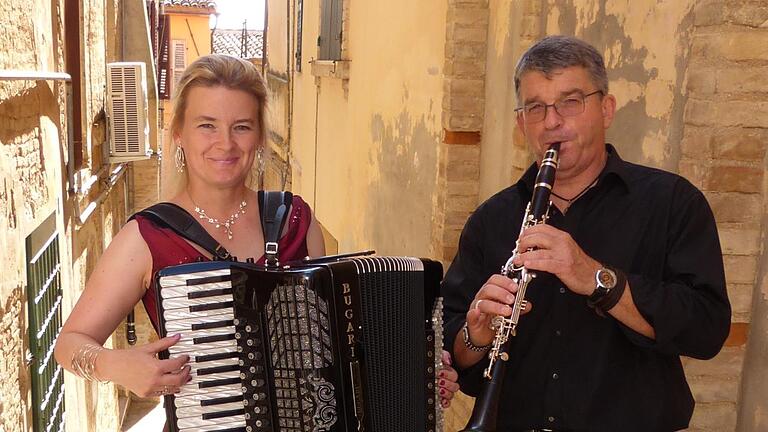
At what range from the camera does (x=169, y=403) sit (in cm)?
204

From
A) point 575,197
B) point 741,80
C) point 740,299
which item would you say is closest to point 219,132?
point 575,197

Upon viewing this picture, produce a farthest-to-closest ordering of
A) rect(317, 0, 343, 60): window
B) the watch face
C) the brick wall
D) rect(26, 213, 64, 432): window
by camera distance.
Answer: rect(317, 0, 343, 60): window
rect(26, 213, 64, 432): window
the brick wall
the watch face

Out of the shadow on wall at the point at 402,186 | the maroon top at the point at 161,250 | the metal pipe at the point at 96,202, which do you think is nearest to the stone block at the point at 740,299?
the maroon top at the point at 161,250

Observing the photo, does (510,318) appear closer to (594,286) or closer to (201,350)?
(594,286)

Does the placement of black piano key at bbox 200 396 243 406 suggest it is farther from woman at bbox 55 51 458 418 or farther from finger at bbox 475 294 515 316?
finger at bbox 475 294 515 316

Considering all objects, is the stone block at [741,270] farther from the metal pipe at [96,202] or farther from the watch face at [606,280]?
→ the metal pipe at [96,202]

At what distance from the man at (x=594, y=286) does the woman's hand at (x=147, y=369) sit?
79 cm

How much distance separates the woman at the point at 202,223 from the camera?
2080mm

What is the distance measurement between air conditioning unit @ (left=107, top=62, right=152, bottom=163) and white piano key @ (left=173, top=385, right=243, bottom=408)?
6.21 metres

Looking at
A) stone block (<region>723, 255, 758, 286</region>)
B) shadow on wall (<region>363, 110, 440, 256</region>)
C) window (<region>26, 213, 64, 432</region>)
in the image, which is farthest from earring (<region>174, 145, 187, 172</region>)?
shadow on wall (<region>363, 110, 440, 256</region>)

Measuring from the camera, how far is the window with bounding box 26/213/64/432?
4.29m

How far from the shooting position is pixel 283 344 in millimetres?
2088

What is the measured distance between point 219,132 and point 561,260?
97 centimetres

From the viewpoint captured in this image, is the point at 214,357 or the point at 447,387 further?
the point at 447,387
